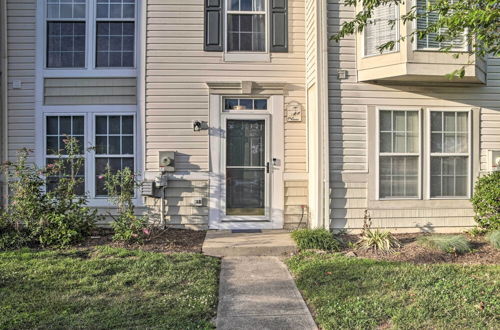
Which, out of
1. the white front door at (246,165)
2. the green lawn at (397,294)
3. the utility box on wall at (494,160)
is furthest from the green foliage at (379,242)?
the utility box on wall at (494,160)

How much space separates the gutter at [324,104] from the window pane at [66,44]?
4.12 m

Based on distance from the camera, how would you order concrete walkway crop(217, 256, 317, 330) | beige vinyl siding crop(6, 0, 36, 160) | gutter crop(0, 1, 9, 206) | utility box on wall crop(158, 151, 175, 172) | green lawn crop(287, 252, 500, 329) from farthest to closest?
beige vinyl siding crop(6, 0, 36, 160), gutter crop(0, 1, 9, 206), utility box on wall crop(158, 151, 175, 172), concrete walkway crop(217, 256, 317, 330), green lawn crop(287, 252, 500, 329)

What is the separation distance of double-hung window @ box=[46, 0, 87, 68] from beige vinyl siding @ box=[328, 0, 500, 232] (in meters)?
4.31

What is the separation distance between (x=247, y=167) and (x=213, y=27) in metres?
2.49

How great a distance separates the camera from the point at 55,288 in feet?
12.1

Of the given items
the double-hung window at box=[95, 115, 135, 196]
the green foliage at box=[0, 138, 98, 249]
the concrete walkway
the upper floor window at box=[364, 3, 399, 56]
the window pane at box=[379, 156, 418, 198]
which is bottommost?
the concrete walkway

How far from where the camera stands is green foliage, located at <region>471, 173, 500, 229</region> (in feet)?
18.5

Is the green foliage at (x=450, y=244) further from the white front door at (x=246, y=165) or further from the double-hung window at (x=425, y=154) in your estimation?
the white front door at (x=246, y=165)

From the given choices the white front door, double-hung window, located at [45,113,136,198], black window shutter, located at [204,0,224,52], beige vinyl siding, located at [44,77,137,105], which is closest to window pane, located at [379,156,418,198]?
the white front door

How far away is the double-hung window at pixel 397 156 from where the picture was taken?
5980 mm

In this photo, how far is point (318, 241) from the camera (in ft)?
17.1

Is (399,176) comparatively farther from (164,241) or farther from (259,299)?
(164,241)

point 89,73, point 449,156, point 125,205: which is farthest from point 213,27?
point 449,156

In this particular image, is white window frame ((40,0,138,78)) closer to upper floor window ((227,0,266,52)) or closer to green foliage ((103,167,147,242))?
upper floor window ((227,0,266,52))
